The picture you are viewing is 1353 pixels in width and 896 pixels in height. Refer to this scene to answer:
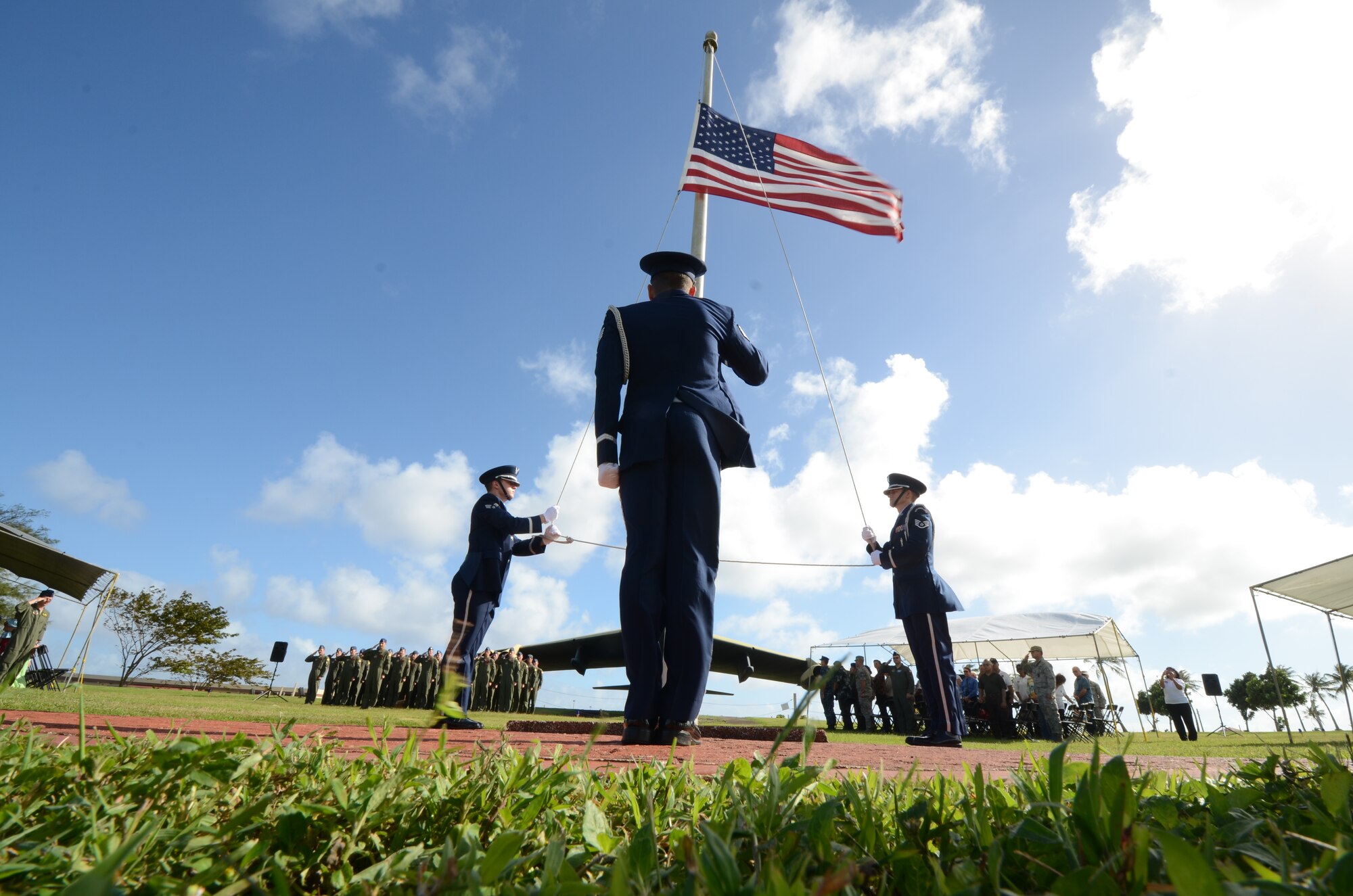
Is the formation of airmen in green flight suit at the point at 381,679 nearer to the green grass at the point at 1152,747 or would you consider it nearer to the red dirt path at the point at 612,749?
the green grass at the point at 1152,747

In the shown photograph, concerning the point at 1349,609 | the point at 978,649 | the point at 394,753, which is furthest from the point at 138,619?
the point at 1349,609

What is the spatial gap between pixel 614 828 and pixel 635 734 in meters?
1.55

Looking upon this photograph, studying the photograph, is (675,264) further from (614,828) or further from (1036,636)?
(1036,636)

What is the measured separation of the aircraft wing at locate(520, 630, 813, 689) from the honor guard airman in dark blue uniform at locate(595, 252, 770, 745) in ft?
66.9

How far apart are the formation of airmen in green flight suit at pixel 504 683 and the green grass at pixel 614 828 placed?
1571 cm

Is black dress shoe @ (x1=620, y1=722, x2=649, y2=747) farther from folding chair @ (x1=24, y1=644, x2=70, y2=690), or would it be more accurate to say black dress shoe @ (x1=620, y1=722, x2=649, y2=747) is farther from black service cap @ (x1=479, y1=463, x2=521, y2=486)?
folding chair @ (x1=24, y1=644, x2=70, y2=690)

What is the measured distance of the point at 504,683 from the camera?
18.4 metres

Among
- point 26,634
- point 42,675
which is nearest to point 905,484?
point 26,634

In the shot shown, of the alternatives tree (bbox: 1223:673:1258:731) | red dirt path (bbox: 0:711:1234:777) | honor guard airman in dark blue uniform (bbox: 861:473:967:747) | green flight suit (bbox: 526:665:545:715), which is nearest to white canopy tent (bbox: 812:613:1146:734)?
green flight suit (bbox: 526:665:545:715)

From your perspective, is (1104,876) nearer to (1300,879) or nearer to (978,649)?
(1300,879)

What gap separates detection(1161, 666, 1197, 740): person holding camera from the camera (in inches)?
516

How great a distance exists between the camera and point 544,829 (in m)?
0.92

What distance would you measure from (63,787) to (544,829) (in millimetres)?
708

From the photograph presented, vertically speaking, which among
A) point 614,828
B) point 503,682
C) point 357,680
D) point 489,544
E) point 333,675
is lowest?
point 614,828
